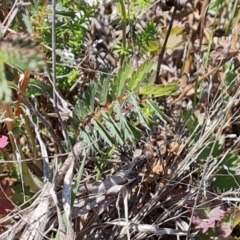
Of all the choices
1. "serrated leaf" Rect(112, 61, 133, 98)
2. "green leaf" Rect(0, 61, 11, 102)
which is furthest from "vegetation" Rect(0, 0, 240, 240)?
"green leaf" Rect(0, 61, 11, 102)

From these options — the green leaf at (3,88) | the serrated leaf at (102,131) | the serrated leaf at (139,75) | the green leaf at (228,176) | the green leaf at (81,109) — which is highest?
the green leaf at (3,88)

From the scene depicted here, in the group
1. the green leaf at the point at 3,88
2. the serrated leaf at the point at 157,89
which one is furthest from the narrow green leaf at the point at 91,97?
the green leaf at the point at 3,88

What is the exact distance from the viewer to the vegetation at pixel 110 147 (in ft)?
3.88

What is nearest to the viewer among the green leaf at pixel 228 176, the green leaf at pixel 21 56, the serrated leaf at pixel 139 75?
the green leaf at pixel 21 56

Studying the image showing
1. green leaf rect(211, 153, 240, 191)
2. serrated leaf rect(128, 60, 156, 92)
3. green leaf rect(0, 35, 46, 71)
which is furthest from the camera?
green leaf rect(211, 153, 240, 191)

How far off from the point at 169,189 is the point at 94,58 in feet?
1.54

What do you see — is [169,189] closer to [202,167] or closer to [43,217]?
[202,167]

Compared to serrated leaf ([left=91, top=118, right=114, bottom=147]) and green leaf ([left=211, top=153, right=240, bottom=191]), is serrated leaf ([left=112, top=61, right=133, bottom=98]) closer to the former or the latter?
serrated leaf ([left=91, top=118, right=114, bottom=147])

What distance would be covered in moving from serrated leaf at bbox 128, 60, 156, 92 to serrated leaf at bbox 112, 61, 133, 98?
0.04 ft

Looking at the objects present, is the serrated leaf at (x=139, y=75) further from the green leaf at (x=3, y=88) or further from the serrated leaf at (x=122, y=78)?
the green leaf at (x=3, y=88)

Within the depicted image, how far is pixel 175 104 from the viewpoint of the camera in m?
1.62

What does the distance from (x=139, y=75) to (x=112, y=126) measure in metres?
0.12

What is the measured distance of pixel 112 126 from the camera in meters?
1.17

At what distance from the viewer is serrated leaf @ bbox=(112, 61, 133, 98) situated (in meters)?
1.16
